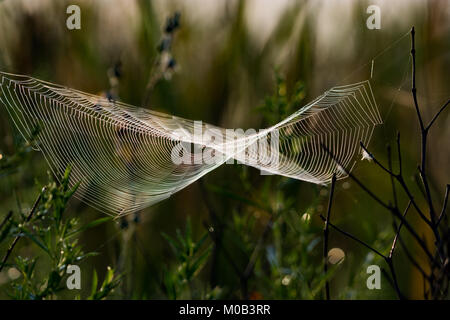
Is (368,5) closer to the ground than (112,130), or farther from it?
farther from it

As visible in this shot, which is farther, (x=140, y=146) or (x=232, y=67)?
(x=232, y=67)

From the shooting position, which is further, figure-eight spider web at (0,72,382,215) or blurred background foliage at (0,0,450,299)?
blurred background foliage at (0,0,450,299)

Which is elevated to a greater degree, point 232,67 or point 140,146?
point 232,67

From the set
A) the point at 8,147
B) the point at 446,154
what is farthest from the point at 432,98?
the point at 8,147

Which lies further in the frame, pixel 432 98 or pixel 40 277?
pixel 432 98

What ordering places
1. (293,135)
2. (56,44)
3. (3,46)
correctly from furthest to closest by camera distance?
(56,44) < (3,46) < (293,135)
